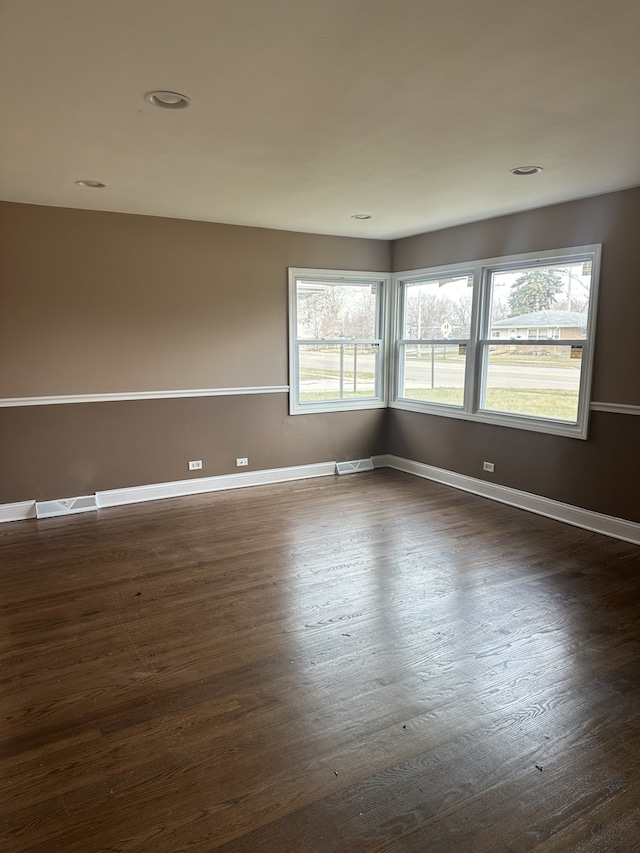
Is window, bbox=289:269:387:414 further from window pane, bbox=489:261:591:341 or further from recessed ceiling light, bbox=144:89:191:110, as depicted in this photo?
recessed ceiling light, bbox=144:89:191:110

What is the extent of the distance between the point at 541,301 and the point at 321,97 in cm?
291

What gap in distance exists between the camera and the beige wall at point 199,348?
13.2 feet

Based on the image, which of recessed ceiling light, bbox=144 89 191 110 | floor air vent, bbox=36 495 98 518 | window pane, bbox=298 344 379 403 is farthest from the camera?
window pane, bbox=298 344 379 403

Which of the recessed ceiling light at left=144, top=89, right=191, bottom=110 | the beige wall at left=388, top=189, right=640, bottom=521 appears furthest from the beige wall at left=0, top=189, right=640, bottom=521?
the recessed ceiling light at left=144, top=89, right=191, bottom=110

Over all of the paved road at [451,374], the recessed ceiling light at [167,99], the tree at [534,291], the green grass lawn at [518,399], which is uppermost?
the recessed ceiling light at [167,99]

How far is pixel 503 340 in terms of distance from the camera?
484 cm

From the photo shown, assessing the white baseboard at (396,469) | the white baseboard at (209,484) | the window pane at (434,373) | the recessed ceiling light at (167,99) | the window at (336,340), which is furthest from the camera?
the window at (336,340)

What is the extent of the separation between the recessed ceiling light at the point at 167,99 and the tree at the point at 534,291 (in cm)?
324

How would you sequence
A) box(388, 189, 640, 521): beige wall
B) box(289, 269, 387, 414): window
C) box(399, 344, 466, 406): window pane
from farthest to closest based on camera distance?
box(289, 269, 387, 414): window → box(399, 344, 466, 406): window pane → box(388, 189, 640, 521): beige wall

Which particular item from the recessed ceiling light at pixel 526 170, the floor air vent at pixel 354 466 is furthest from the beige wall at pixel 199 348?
the recessed ceiling light at pixel 526 170

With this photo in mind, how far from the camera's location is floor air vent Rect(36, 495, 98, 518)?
4.55 m

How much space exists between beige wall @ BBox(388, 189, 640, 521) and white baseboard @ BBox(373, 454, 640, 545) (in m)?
0.06

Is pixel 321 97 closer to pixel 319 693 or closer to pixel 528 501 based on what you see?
pixel 319 693

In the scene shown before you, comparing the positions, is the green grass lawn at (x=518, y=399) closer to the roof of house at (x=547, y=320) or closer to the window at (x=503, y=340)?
the window at (x=503, y=340)
